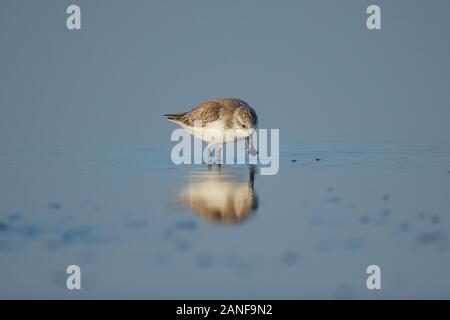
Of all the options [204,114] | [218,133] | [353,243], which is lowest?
[353,243]

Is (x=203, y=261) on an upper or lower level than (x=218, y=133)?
lower

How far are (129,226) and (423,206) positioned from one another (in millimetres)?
3994

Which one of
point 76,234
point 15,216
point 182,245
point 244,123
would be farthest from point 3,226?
point 244,123

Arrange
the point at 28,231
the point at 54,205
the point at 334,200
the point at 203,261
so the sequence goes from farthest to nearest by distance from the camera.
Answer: the point at 334,200 → the point at 54,205 → the point at 28,231 → the point at 203,261

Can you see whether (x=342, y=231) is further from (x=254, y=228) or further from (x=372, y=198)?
(x=372, y=198)

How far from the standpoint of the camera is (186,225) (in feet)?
36.1

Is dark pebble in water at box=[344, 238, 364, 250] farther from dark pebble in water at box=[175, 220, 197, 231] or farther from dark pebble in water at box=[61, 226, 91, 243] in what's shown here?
dark pebble in water at box=[61, 226, 91, 243]

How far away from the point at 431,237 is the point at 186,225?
9.60ft

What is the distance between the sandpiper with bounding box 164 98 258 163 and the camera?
53.4 ft

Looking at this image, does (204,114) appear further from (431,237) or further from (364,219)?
(431,237)

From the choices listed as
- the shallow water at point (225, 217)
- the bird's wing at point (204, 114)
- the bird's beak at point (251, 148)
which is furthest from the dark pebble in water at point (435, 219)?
the bird's wing at point (204, 114)

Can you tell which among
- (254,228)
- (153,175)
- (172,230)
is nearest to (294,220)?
(254,228)

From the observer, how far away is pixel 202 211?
11.8 metres

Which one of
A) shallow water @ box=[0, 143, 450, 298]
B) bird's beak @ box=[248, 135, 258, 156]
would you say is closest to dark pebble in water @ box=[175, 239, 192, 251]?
shallow water @ box=[0, 143, 450, 298]
